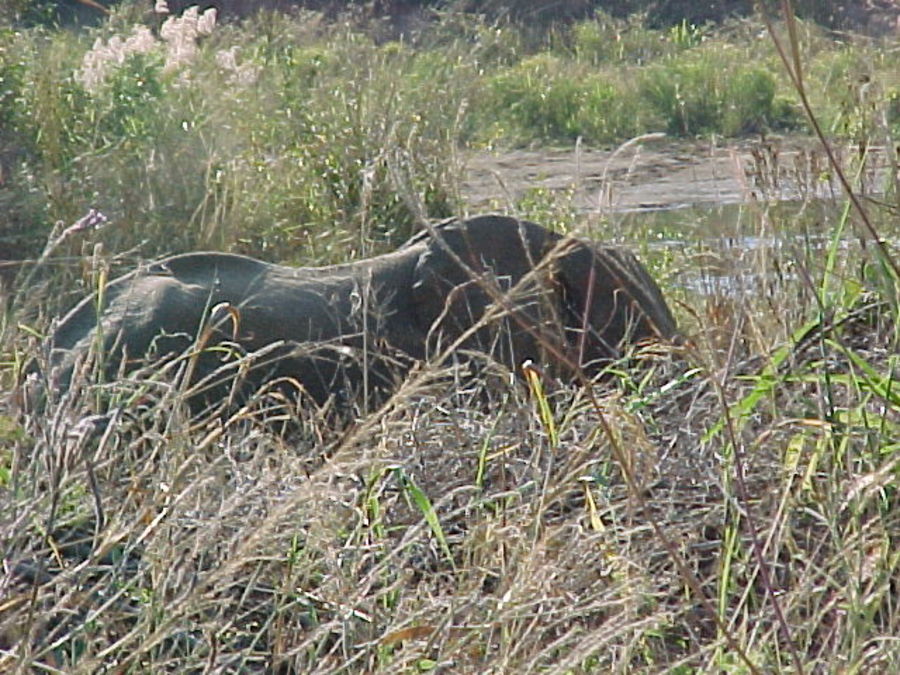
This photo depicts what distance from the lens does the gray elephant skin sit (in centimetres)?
371

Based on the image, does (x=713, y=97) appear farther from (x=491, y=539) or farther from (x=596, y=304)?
(x=491, y=539)

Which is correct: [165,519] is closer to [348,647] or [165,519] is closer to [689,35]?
[348,647]

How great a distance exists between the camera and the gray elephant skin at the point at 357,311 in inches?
146

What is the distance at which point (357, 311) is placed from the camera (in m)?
3.76

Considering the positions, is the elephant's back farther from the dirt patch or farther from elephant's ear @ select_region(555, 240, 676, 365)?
the dirt patch

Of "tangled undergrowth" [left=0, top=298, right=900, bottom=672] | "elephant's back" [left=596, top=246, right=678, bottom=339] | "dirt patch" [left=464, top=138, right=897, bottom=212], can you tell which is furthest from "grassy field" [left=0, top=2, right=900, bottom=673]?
"dirt patch" [left=464, top=138, right=897, bottom=212]

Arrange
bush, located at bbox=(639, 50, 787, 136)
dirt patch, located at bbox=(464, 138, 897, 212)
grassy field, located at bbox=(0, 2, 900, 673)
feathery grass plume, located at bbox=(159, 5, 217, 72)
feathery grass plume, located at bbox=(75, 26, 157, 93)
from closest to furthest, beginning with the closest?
grassy field, located at bbox=(0, 2, 900, 673)
feathery grass plume, located at bbox=(75, 26, 157, 93)
feathery grass plume, located at bbox=(159, 5, 217, 72)
dirt patch, located at bbox=(464, 138, 897, 212)
bush, located at bbox=(639, 50, 787, 136)

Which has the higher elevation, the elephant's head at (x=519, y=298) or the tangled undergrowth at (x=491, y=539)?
the tangled undergrowth at (x=491, y=539)

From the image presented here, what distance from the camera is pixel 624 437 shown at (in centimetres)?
280

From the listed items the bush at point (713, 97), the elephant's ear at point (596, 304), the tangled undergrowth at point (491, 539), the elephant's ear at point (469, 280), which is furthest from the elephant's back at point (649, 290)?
the bush at point (713, 97)

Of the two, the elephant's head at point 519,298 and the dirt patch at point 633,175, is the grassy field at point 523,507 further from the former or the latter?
the dirt patch at point 633,175

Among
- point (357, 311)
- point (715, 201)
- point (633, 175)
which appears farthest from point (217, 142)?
point (357, 311)

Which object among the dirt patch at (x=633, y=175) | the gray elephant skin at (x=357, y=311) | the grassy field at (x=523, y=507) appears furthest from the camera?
the dirt patch at (x=633, y=175)

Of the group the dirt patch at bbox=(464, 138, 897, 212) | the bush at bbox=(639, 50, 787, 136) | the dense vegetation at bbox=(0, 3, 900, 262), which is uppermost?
the dense vegetation at bbox=(0, 3, 900, 262)
